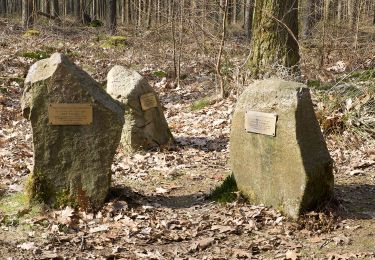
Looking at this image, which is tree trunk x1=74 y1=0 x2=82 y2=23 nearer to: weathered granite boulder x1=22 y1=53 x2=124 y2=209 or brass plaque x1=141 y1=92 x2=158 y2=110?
brass plaque x1=141 y1=92 x2=158 y2=110

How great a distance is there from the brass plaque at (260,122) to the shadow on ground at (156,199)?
3.88 ft

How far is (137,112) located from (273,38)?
12.9 feet

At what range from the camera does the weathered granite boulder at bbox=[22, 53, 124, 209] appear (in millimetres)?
5551

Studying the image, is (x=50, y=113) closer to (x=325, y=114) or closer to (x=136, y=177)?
(x=136, y=177)

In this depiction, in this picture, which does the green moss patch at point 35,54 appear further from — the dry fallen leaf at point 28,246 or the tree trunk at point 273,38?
the dry fallen leaf at point 28,246

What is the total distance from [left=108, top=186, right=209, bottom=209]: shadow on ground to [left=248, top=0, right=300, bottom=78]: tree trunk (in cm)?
488

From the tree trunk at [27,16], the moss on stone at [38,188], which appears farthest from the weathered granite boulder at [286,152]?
the tree trunk at [27,16]

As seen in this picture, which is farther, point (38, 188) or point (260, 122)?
point (38, 188)

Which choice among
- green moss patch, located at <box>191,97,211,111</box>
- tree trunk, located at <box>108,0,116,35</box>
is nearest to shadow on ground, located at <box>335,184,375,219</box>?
green moss patch, located at <box>191,97,211,111</box>

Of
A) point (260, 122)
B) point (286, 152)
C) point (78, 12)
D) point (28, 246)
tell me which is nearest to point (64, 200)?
point (28, 246)

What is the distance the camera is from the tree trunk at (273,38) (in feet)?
34.3

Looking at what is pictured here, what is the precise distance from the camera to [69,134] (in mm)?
5648

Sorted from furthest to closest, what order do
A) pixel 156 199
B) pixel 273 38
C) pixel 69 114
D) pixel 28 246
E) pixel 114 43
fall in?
1. pixel 114 43
2. pixel 273 38
3. pixel 156 199
4. pixel 69 114
5. pixel 28 246

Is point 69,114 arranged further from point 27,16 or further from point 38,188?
point 27,16
